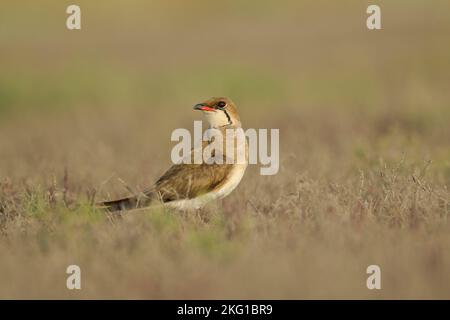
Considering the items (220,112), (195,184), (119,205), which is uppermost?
(220,112)

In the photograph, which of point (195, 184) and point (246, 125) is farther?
point (246, 125)

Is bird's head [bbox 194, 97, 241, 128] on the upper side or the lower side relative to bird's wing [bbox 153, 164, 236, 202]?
upper

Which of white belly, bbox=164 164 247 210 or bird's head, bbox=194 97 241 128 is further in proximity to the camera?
bird's head, bbox=194 97 241 128

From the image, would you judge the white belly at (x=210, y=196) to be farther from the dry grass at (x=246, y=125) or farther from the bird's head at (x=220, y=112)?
the bird's head at (x=220, y=112)

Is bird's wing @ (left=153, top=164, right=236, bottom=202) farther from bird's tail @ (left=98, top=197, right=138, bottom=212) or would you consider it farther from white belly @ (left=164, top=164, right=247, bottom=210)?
bird's tail @ (left=98, top=197, right=138, bottom=212)

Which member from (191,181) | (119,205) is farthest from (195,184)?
(119,205)

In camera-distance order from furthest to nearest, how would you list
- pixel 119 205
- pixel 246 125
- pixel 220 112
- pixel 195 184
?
pixel 246 125 < pixel 220 112 < pixel 195 184 < pixel 119 205

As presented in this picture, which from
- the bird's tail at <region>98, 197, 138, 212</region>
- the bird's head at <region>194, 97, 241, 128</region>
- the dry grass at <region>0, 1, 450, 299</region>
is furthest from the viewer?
the bird's head at <region>194, 97, 241, 128</region>

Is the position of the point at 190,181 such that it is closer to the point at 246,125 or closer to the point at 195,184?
the point at 195,184

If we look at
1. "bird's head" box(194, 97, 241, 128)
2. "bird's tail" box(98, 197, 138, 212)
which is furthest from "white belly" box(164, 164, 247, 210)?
"bird's head" box(194, 97, 241, 128)

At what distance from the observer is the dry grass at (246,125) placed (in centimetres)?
442

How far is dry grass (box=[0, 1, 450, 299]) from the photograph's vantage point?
4.42m

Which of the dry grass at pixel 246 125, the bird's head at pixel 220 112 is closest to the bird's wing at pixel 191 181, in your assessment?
the dry grass at pixel 246 125

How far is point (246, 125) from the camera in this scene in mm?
11633
